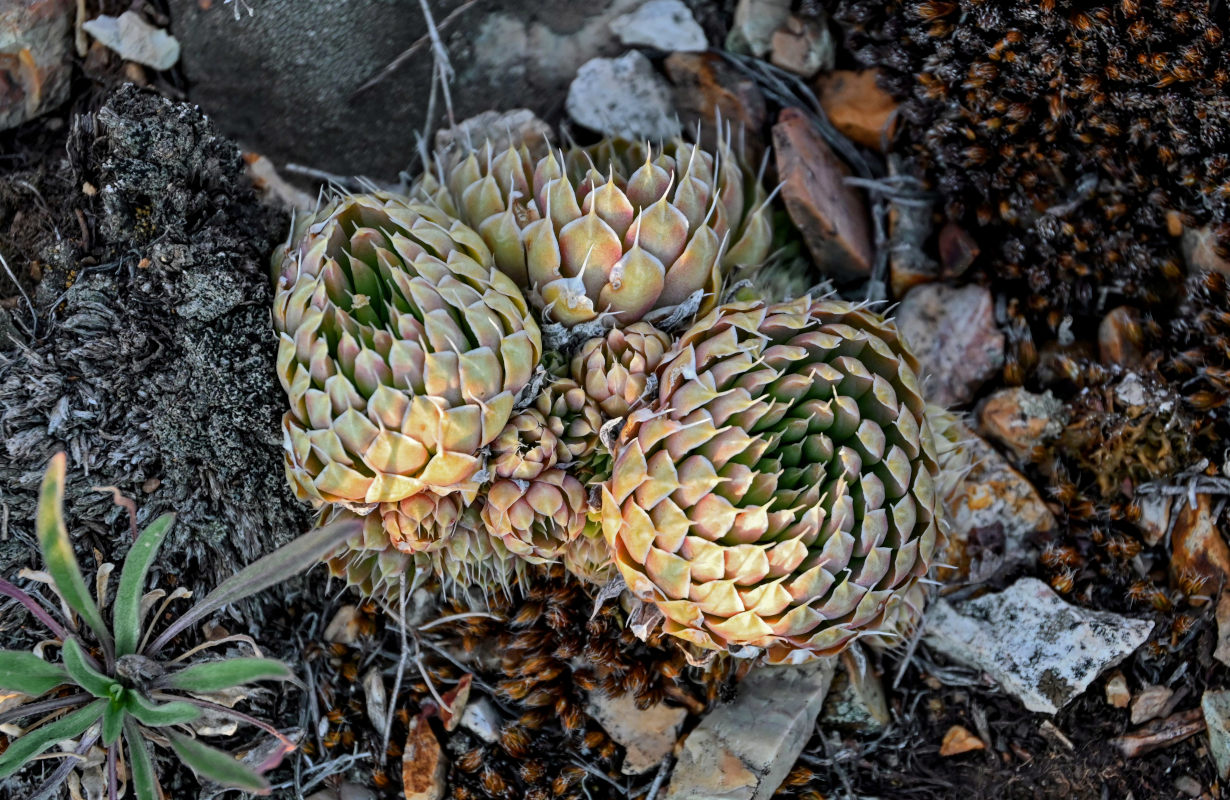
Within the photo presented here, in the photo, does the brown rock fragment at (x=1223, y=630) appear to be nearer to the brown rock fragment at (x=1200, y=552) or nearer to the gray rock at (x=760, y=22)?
the brown rock fragment at (x=1200, y=552)

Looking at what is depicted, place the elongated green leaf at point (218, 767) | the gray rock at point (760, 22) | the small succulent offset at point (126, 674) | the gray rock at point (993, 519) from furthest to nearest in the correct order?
the gray rock at point (760, 22), the gray rock at point (993, 519), the small succulent offset at point (126, 674), the elongated green leaf at point (218, 767)

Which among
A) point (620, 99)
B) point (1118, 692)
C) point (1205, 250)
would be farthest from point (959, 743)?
point (620, 99)

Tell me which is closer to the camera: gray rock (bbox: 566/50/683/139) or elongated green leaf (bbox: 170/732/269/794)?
elongated green leaf (bbox: 170/732/269/794)

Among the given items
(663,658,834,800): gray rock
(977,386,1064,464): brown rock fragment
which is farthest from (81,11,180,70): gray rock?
(977,386,1064,464): brown rock fragment

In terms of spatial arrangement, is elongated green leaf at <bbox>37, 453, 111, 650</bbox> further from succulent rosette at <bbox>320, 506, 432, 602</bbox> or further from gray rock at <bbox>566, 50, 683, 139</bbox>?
gray rock at <bbox>566, 50, 683, 139</bbox>

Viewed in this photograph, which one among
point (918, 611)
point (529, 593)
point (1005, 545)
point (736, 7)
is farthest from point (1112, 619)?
point (736, 7)

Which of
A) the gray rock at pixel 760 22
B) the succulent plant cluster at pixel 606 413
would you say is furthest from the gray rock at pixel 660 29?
the succulent plant cluster at pixel 606 413
